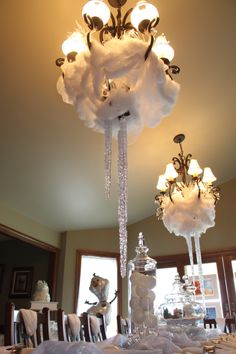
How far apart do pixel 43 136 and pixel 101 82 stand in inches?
76.4

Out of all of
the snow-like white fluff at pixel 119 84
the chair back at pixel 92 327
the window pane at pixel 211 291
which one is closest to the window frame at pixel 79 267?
the window pane at pixel 211 291

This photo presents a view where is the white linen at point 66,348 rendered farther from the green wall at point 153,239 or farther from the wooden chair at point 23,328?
the green wall at point 153,239

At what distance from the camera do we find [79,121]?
11.5ft

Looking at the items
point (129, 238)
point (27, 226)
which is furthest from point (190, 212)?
point (129, 238)

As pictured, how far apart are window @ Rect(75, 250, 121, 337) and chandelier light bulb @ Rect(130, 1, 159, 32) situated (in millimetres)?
4375

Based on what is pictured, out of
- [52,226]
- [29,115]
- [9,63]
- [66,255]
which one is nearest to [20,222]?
[52,226]

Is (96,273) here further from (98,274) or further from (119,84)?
(119,84)

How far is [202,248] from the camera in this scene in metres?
5.33

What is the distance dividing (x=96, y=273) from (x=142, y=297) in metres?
4.41

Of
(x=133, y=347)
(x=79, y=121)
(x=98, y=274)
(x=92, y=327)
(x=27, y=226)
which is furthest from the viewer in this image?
(x=98, y=274)

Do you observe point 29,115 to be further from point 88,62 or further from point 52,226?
point 52,226

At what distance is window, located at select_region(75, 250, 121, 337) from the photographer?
5.28 metres

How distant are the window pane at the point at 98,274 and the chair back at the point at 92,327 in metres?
2.93

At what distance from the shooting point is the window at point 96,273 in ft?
17.3
